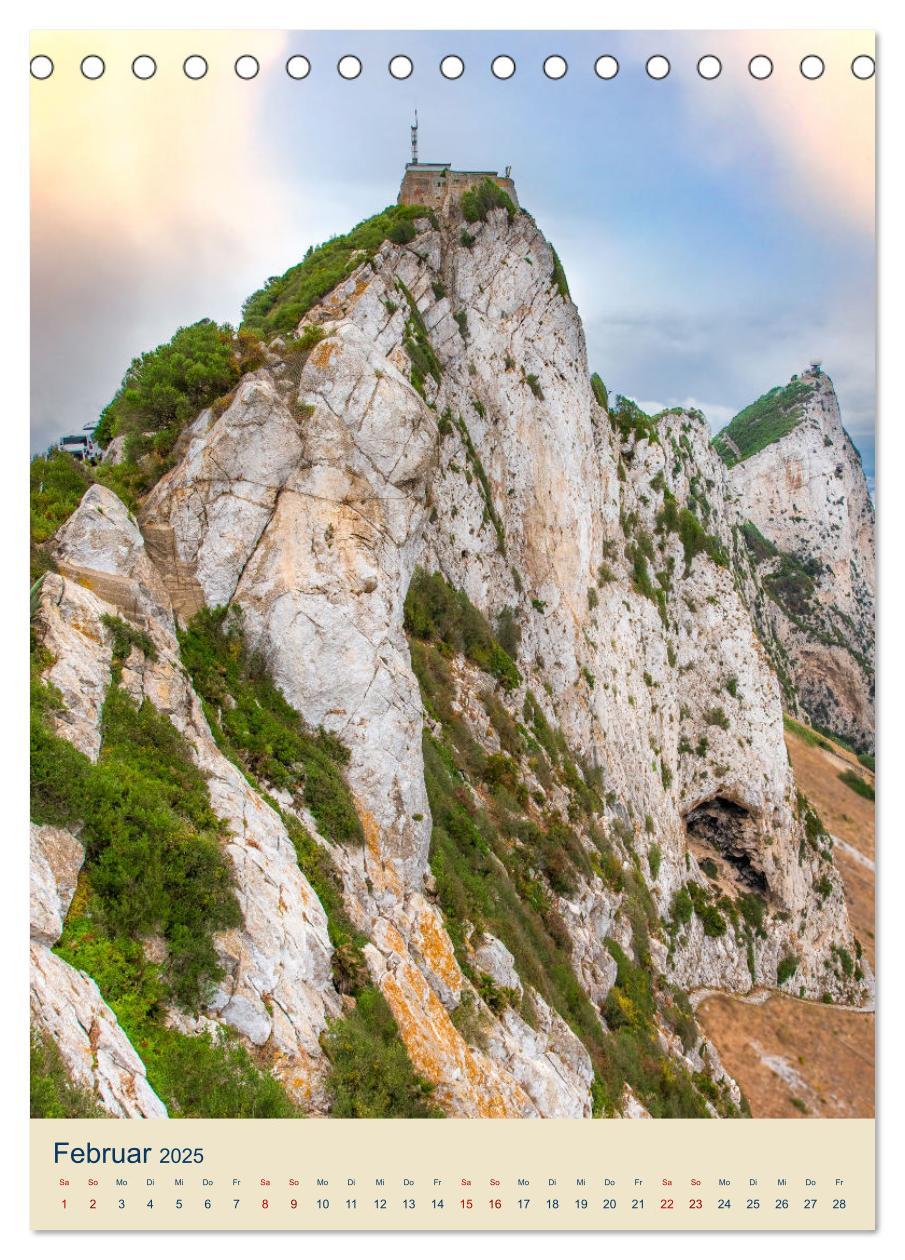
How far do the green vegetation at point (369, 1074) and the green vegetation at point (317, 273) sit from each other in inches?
541

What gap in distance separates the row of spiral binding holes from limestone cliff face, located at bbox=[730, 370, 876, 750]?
59.6m

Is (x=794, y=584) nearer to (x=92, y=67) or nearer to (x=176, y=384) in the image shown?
(x=176, y=384)

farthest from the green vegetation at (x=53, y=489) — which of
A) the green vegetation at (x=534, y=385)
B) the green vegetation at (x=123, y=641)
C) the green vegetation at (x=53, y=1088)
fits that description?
the green vegetation at (x=534, y=385)

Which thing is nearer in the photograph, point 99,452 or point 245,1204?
point 245,1204

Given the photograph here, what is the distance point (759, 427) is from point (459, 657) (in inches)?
2721

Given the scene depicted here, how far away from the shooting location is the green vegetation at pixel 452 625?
80.3 ft

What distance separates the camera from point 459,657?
82.6ft

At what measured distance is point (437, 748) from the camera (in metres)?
20.2

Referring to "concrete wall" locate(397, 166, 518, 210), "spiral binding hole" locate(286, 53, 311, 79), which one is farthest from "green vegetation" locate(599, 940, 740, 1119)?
"concrete wall" locate(397, 166, 518, 210)

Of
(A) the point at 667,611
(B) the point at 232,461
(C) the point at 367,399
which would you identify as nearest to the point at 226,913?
(B) the point at 232,461

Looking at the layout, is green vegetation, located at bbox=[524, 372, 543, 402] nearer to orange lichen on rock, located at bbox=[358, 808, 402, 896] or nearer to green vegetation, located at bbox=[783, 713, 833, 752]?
orange lichen on rock, located at bbox=[358, 808, 402, 896]

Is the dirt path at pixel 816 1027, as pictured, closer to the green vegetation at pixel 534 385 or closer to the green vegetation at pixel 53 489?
the green vegetation at pixel 53 489
